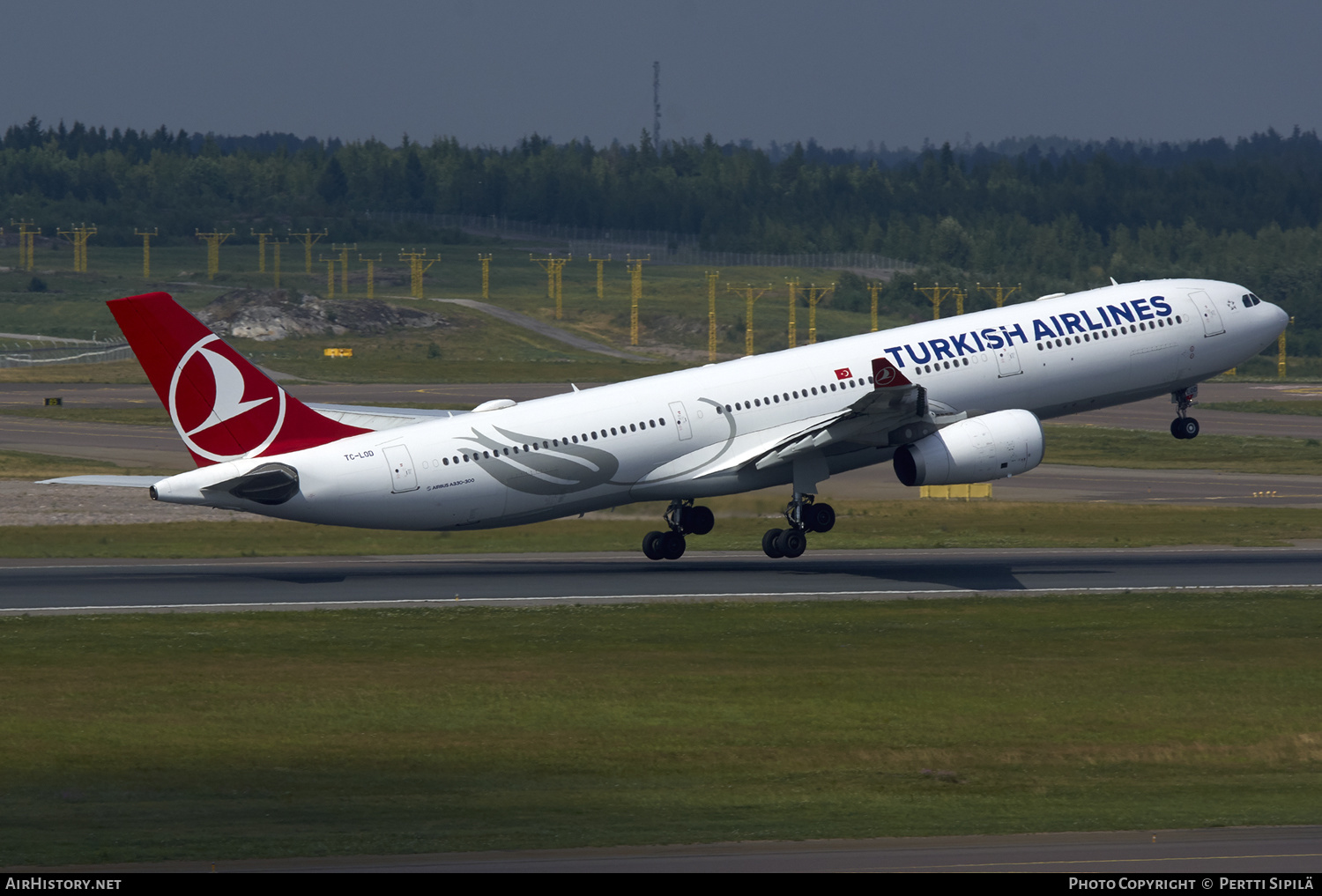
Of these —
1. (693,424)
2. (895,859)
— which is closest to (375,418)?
(693,424)

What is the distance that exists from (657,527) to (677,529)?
18.1 ft

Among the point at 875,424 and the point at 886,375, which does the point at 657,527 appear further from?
the point at 886,375

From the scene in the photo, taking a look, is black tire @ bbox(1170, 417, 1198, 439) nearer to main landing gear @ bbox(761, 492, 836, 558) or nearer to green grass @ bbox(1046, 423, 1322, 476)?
main landing gear @ bbox(761, 492, 836, 558)

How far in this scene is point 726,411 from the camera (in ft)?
177

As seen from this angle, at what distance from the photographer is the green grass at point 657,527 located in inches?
2370

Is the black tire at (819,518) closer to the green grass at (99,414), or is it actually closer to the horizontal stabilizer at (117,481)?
the horizontal stabilizer at (117,481)

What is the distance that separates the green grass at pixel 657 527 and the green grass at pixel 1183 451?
24.2 meters

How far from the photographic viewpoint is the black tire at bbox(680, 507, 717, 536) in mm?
56656

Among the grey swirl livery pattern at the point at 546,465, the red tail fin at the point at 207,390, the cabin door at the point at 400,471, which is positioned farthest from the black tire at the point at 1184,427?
the red tail fin at the point at 207,390

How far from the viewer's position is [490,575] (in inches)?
2121

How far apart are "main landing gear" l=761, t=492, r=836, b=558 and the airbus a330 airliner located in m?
0.07
